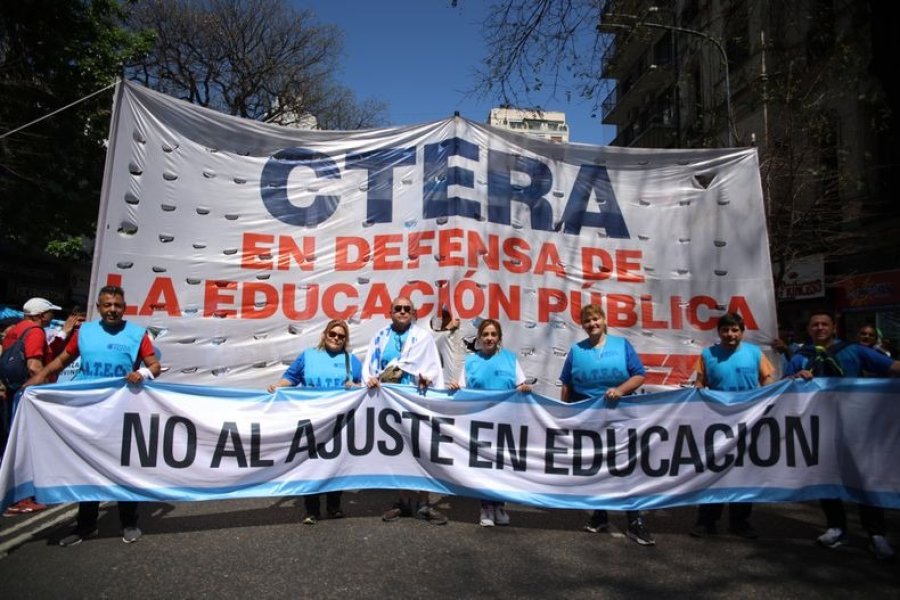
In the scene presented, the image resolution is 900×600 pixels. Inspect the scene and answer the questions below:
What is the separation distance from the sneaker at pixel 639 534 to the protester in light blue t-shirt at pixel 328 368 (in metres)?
2.12

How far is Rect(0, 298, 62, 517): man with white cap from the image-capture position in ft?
16.4

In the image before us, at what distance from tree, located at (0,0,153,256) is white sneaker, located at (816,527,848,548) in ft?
38.7

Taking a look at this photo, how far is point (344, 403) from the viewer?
4445 mm

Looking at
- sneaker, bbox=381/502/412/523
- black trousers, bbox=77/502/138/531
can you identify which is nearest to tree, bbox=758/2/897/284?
sneaker, bbox=381/502/412/523

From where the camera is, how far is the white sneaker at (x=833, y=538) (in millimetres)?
4145

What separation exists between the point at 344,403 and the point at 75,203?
35.2 ft

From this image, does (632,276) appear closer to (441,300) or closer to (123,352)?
(441,300)

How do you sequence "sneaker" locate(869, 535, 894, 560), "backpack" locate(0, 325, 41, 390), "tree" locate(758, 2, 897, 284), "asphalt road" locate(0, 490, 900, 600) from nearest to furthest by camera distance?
"asphalt road" locate(0, 490, 900, 600) < "sneaker" locate(869, 535, 894, 560) < "backpack" locate(0, 325, 41, 390) < "tree" locate(758, 2, 897, 284)

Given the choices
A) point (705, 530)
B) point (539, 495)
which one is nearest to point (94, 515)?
point (539, 495)

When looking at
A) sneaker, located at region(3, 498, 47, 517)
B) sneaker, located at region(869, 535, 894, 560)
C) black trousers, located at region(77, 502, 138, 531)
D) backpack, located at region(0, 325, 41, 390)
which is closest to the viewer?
sneaker, located at region(869, 535, 894, 560)

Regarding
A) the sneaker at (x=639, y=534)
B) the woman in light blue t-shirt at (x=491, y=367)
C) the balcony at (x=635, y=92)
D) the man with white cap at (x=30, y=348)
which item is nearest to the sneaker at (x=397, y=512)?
the woman in light blue t-shirt at (x=491, y=367)

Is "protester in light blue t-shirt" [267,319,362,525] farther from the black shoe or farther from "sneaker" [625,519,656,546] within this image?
"sneaker" [625,519,656,546]

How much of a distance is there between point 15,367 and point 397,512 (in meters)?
3.84

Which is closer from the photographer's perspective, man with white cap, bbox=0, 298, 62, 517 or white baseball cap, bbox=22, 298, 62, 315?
man with white cap, bbox=0, 298, 62, 517
